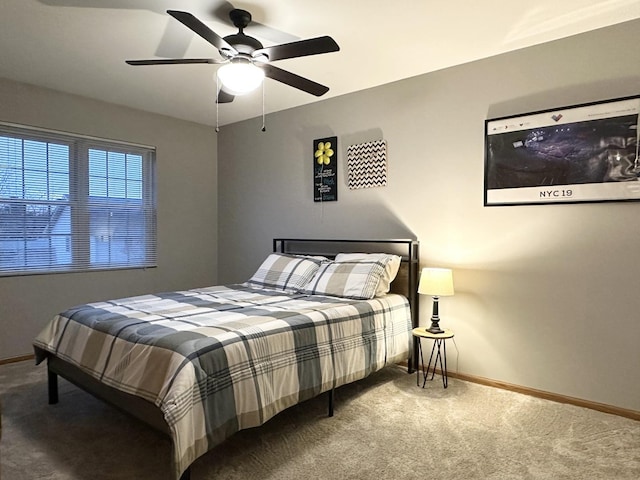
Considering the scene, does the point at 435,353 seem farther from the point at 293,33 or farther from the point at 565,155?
the point at 293,33

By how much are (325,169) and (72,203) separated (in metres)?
2.49

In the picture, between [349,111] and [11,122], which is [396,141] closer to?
[349,111]

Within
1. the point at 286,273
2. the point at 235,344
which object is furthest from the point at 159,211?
the point at 235,344

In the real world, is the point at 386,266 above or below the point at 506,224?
below

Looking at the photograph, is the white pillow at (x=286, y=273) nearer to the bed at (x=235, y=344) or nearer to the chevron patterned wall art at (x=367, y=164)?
the bed at (x=235, y=344)

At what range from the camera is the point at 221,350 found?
2.00m

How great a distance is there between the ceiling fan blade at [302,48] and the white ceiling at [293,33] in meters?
0.31

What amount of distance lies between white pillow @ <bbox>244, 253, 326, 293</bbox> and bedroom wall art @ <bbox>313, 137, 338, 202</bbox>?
743 mm

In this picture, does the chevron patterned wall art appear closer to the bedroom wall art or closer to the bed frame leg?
the bedroom wall art

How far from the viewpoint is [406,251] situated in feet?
12.0

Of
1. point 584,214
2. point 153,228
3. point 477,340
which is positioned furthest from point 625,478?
point 153,228

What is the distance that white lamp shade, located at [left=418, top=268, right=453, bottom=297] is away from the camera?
3.08 metres

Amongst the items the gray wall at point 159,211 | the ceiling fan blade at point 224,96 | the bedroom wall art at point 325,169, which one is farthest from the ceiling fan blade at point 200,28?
the gray wall at point 159,211

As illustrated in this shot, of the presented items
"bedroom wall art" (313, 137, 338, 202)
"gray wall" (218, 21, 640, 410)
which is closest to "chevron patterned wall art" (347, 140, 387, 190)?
"gray wall" (218, 21, 640, 410)
